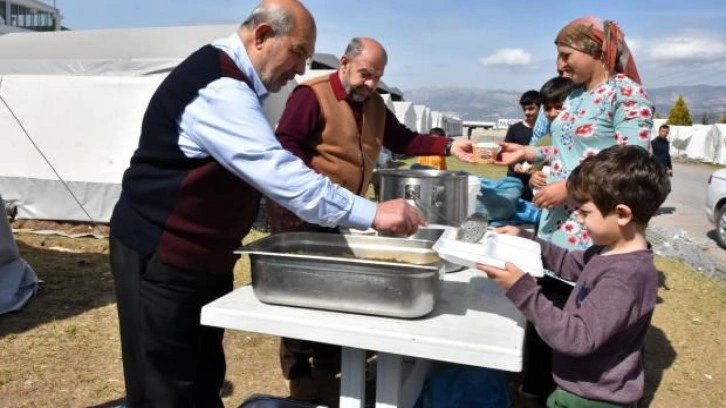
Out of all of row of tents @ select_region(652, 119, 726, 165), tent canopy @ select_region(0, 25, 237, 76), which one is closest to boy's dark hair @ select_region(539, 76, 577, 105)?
tent canopy @ select_region(0, 25, 237, 76)

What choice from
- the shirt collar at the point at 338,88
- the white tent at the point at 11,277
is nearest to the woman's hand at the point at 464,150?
the shirt collar at the point at 338,88

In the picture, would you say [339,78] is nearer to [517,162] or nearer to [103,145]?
[517,162]

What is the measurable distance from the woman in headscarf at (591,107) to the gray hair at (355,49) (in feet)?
2.56

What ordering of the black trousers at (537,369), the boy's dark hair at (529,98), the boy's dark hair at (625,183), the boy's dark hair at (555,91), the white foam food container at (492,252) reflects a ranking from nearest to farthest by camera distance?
the white foam food container at (492,252), the boy's dark hair at (625,183), the black trousers at (537,369), the boy's dark hair at (555,91), the boy's dark hair at (529,98)

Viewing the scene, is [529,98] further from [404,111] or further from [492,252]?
[404,111]

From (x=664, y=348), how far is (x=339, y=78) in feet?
9.44

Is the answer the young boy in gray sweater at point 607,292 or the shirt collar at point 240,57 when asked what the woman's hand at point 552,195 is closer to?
the young boy in gray sweater at point 607,292

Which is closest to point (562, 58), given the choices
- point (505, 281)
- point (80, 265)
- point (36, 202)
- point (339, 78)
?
point (339, 78)

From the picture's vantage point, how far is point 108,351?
3.69 metres

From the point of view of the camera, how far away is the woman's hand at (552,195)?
7.44ft

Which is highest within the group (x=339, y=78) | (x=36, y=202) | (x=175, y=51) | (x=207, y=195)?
(x=175, y=51)

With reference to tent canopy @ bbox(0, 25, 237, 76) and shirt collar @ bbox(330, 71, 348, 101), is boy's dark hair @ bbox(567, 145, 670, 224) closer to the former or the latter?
shirt collar @ bbox(330, 71, 348, 101)

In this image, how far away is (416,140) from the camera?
3.27 meters

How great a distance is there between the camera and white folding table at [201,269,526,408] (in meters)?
1.48
